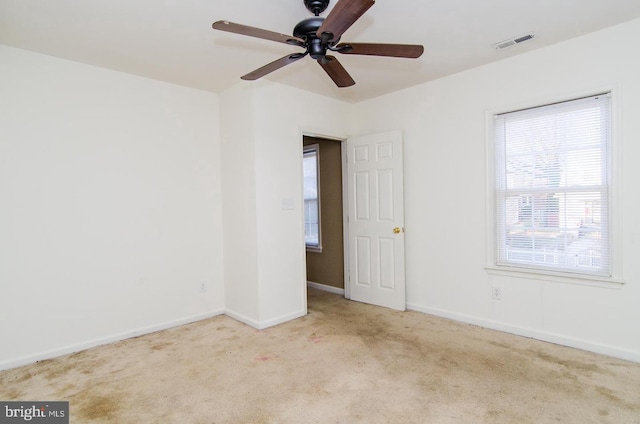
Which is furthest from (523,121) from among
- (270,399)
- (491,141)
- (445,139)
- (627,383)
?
(270,399)

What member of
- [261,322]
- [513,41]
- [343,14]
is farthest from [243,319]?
[513,41]

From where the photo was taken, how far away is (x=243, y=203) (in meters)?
3.79

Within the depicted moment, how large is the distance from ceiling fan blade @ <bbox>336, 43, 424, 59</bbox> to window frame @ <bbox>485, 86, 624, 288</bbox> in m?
1.68

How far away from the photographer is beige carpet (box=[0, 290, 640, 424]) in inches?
84.0

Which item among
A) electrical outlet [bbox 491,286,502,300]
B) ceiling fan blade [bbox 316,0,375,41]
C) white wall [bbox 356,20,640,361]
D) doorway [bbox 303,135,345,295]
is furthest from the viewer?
doorway [bbox 303,135,345,295]

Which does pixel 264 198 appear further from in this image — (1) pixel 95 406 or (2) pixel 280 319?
(1) pixel 95 406

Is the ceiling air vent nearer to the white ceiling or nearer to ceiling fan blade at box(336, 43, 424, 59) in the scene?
the white ceiling

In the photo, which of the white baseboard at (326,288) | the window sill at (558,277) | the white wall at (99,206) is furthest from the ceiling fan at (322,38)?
the white baseboard at (326,288)

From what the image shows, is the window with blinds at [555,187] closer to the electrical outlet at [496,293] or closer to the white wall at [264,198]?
the electrical outlet at [496,293]

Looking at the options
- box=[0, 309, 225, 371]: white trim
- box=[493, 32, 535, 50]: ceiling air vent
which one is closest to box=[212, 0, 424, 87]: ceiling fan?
box=[493, 32, 535, 50]: ceiling air vent

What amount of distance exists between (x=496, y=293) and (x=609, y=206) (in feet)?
3.93

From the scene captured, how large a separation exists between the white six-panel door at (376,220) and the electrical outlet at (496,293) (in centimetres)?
95

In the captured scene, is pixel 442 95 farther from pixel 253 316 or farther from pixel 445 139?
pixel 253 316

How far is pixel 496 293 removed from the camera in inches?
135
